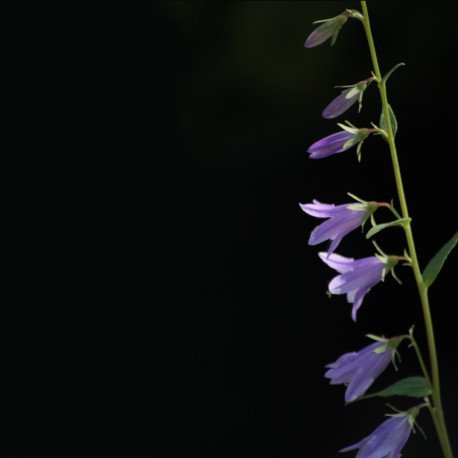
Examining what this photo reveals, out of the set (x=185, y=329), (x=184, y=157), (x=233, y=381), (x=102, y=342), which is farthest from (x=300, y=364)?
(x=184, y=157)

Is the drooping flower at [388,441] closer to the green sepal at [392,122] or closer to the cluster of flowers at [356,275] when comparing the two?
the cluster of flowers at [356,275]

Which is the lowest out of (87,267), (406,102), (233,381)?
(233,381)

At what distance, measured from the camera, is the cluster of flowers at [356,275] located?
88 centimetres

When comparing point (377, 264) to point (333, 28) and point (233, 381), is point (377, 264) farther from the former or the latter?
point (233, 381)

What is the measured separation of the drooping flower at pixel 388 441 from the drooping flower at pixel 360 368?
0.06 meters

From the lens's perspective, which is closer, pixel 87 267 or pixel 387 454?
pixel 387 454

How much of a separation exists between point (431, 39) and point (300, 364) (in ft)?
3.97

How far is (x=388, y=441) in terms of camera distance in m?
0.87

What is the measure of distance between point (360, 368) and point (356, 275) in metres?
0.11

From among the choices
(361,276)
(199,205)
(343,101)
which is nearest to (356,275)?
(361,276)

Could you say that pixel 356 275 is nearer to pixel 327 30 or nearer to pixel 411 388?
pixel 411 388

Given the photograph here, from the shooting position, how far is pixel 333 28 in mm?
891

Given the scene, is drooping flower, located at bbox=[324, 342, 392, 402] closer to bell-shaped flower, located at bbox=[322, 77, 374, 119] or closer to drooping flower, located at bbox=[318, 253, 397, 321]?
drooping flower, located at bbox=[318, 253, 397, 321]

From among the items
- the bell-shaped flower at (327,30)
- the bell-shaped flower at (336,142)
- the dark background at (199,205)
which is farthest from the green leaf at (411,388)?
the dark background at (199,205)
